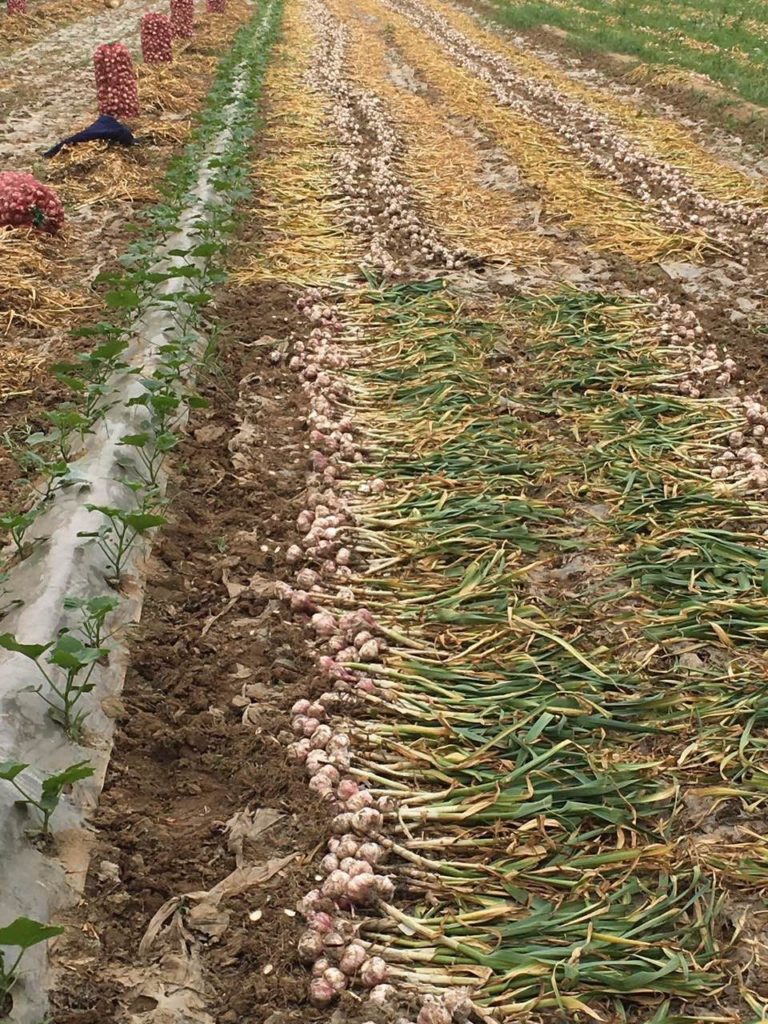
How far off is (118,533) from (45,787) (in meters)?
1.43

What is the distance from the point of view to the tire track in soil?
100 inches

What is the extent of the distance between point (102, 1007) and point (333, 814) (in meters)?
0.89

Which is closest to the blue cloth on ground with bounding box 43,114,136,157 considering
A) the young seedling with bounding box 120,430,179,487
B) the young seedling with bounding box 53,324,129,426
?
the young seedling with bounding box 53,324,129,426

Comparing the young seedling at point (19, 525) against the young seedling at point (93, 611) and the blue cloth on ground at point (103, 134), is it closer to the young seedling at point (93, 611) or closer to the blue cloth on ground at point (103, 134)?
the young seedling at point (93, 611)

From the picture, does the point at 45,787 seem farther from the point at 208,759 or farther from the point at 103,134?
the point at 103,134

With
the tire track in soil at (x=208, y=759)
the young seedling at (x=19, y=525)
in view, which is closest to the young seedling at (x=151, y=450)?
the tire track in soil at (x=208, y=759)

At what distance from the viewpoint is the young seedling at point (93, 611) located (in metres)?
3.21

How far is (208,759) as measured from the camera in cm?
328

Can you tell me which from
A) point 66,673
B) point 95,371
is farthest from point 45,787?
point 95,371

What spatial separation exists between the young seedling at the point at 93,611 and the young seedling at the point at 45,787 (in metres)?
0.62

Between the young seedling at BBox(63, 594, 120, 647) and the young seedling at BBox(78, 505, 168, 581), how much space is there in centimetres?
28

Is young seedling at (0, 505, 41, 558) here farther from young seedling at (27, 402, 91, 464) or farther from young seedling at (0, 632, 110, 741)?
young seedling at (0, 632, 110, 741)

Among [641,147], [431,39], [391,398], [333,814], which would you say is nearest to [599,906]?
[333,814]

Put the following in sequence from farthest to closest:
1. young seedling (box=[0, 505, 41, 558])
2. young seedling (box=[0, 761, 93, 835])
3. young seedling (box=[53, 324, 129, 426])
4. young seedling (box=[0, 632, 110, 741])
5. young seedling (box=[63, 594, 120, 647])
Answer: young seedling (box=[53, 324, 129, 426]), young seedling (box=[0, 505, 41, 558]), young seedling (box=[63, 594, 120, 647]), young seedling (box=[0, 632, 110, 741]), young seedling (box=[0, 761, 93, 835])
